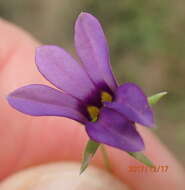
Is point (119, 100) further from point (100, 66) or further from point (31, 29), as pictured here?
point (31, 29)

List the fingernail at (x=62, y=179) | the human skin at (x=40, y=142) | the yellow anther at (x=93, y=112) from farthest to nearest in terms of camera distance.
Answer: the human skin at (x=40, y=142) < the fingernail at (x=62, y=179) < the yellow anther at (x=93, y=112)

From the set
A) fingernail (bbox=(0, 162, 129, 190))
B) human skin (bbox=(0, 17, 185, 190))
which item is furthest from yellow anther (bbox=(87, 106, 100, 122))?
human skin (bbox=(0, 17, 185, 190))

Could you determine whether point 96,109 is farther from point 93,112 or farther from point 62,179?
point 62,179

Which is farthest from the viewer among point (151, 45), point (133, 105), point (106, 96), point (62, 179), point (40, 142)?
point (151, 45)

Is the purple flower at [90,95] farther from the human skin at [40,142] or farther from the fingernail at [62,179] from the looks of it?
the human skin at [40,142]

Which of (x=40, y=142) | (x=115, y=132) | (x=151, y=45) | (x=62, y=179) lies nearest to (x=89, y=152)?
(x=115, y=132)

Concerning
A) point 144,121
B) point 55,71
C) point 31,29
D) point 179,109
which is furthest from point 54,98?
point 31,29

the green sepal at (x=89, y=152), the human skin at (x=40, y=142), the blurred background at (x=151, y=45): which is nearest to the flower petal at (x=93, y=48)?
the green sepal at (x=89, y=152)
